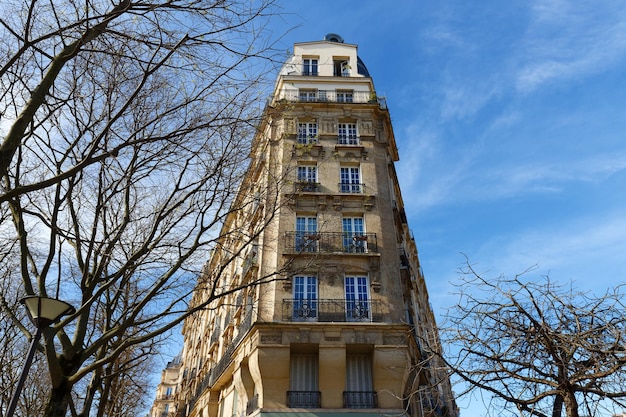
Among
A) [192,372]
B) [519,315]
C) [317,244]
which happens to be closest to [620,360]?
[519,315]

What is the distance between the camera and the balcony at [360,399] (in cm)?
1483

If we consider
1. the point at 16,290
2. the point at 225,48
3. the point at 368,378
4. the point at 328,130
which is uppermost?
the point at 328,130

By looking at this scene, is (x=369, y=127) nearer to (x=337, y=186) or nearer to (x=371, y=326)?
(x=337, y=186)

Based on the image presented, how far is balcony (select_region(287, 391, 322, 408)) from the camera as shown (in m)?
14.8

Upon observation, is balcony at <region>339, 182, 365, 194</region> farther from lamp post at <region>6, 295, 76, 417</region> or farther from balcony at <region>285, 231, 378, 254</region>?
lamp post at <region>6, 295, 76, 417</region>

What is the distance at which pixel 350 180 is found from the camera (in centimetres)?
1977

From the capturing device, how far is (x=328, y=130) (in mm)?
20844

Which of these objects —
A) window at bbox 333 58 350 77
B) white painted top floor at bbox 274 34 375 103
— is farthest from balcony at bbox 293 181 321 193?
window at bbox 333 58 350 77

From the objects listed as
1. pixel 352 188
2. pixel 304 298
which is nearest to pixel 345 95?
pixel 352 188

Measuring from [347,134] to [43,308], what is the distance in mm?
16097

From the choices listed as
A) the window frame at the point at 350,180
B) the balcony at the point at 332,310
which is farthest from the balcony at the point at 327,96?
the balcony at the point at 332,310

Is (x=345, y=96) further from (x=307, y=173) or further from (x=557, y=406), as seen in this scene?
(x=557, y=406)

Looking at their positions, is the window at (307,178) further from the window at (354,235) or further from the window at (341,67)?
the window at (341,67)

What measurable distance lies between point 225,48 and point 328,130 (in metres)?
14.6
